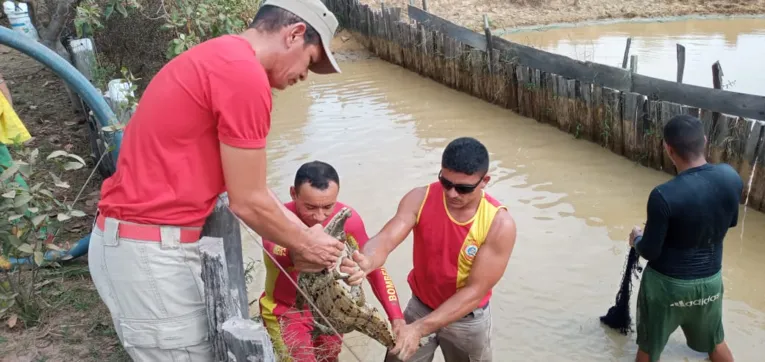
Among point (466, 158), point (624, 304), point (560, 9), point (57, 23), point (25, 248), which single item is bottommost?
point (624, 304)

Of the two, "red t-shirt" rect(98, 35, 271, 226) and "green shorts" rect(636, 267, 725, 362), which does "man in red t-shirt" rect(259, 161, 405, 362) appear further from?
"green shorts" rect(636, 267, 725, 362)

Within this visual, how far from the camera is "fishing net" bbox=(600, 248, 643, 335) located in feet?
13.7

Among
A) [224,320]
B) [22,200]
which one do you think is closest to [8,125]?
[22,200]

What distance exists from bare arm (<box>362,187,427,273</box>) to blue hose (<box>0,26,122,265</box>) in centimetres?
204

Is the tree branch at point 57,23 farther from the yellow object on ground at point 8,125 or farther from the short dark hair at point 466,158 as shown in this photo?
the short dark hair at point 466,158

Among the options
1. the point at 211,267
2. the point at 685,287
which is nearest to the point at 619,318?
the point at 685,287

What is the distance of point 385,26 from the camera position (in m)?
14.1

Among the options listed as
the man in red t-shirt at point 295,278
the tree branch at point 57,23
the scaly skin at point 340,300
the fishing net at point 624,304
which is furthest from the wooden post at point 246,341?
the tree branch at point 57,23

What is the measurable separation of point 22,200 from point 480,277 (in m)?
2.61

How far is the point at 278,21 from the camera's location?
2.11 m

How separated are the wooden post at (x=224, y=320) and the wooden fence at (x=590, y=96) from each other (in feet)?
18.9

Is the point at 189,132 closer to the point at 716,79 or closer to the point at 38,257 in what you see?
the point at 38,257

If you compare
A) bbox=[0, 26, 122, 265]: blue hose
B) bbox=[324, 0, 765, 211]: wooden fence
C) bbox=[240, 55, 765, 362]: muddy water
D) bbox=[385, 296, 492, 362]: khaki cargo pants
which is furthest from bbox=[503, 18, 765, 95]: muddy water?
bbox=[0, 26, 122, 265]: blue hose

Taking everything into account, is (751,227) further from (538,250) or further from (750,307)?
(538,250)
